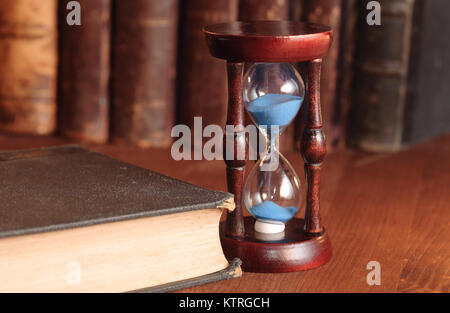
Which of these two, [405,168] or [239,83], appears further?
[405,168]

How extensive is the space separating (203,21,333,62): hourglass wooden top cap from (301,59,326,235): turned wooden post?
3cm

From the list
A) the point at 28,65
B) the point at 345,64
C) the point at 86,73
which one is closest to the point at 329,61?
the point at 345,64

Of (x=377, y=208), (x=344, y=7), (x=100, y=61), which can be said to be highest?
(x=344, y=7)

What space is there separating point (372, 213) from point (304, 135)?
274mm

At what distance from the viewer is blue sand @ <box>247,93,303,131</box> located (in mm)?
860

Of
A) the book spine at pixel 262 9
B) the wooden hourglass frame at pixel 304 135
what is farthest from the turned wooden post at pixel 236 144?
the book spine at pixel 262 9

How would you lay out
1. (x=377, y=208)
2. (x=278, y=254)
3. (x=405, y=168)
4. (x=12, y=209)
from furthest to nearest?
(x=405, y=168), (x=377, y=208), (x=278, y=254), (x=12, y=209)

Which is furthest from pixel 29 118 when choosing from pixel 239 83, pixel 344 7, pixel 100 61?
pixel 239 83

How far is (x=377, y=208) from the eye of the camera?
44.9 inches

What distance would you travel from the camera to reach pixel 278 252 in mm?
866

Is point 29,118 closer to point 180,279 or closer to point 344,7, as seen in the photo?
point 344,7

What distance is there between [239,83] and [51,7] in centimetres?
65

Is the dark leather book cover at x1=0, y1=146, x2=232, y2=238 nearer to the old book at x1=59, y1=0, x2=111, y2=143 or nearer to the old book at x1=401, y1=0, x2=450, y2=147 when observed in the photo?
the old book at x1=59, y1=0, x2=111, y2=143

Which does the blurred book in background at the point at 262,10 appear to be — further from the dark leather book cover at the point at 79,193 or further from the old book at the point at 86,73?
the dark leather book cover at the point at 79,193
